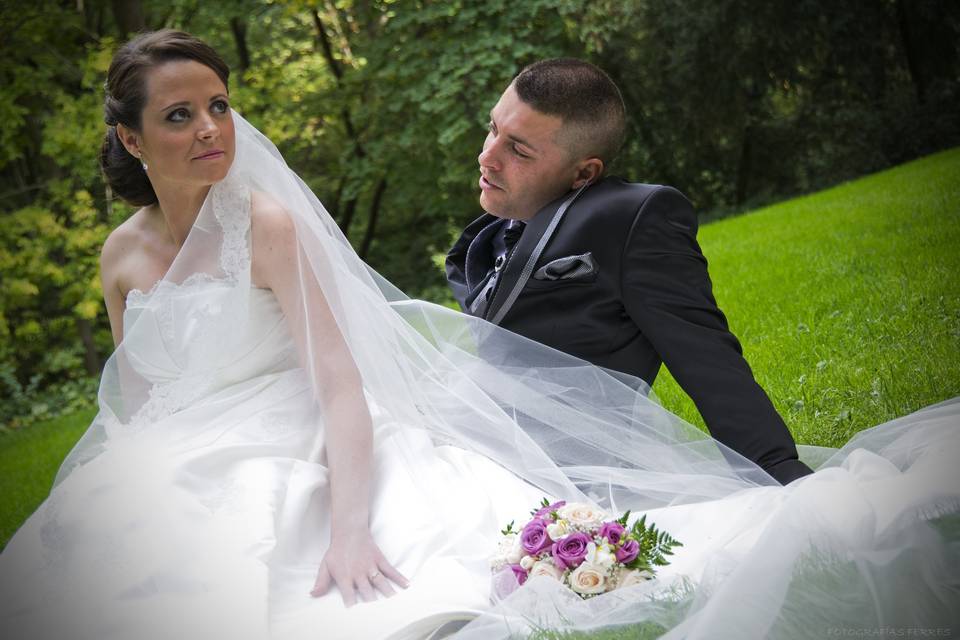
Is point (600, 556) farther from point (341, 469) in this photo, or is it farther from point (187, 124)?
point (187, 124)

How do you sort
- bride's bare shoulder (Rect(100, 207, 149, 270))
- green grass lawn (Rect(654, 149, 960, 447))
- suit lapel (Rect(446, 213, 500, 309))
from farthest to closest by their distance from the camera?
green grass lawn (Rect(654, 149, 960, 447))
suit lapel (Rect(446, 213, 500, 309))
bride's bare shoulder (Rect(100, 207, 149, 270))

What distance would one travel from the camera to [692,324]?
2.80m

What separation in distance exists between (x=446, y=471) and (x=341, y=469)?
339mm

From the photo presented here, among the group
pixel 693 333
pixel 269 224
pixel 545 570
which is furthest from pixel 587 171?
pixel 545 570

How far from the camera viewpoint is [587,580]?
7.34ft

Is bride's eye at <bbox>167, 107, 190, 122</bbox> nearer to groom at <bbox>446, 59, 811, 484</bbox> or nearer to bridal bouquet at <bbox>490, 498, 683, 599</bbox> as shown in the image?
groom at <bbox>446, 59, 811, 484</bbox>

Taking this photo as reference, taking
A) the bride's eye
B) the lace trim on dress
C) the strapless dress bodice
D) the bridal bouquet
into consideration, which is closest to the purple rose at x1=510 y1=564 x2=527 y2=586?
the bridal bouquet

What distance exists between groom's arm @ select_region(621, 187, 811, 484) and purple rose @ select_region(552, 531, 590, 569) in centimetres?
71

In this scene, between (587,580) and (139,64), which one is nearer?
(587,580)

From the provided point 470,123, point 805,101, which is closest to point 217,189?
point 470,123

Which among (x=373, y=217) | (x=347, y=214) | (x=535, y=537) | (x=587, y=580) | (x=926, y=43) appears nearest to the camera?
(x=587, y=580)

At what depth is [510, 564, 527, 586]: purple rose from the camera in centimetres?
233

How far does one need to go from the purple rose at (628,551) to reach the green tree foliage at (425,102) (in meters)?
11.0

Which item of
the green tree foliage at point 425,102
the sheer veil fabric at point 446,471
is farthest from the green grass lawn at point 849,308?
the green tree foliage at point 425,102
